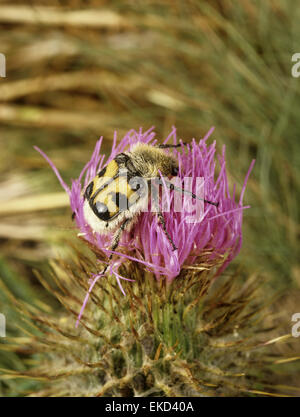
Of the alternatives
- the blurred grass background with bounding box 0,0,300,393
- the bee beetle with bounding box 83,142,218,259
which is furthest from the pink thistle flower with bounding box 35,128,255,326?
the blurred grass background with bounding box 0,0,300,393

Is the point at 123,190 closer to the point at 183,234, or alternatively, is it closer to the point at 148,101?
the point at 183,234

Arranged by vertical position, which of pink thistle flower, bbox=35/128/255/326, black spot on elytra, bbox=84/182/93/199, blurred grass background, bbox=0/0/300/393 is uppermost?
blurred grass background, bbox=0/0/300/393

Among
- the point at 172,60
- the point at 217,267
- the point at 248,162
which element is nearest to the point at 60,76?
the point at 172,60

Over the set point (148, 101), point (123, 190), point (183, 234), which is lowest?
point (183, 234)

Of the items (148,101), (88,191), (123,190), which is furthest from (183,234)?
(148,101)

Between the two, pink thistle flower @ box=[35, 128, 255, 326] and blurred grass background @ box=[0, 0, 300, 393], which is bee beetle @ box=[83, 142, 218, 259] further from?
blurred grass background @ box=[0, 0, 300, 393]

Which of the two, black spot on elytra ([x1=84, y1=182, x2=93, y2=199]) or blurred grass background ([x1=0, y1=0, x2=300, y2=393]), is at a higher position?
blurred grass background ([x1=0, y1=0, x2=300, y2=393])

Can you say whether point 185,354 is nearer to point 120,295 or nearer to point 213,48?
point 120,295
